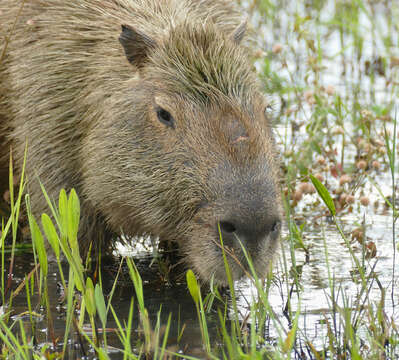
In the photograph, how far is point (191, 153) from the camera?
382 cm

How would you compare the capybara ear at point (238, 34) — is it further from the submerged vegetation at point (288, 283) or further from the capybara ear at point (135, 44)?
the submerged vegetation at point (288, 283)

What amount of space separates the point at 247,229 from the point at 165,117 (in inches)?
34.5

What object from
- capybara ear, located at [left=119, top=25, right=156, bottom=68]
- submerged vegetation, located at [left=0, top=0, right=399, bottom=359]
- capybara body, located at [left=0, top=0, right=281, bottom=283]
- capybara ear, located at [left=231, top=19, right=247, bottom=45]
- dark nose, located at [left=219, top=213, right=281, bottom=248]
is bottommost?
submerged vegetation, located at [left=0, top=0, right=399, bottom=359]

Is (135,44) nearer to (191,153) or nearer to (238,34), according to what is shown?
(238,34)

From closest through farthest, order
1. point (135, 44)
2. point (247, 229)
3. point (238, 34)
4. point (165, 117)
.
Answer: point (247, 229) < point (165, 117) < point (135, 44) < point (238, 34)

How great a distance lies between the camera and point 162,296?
437cm

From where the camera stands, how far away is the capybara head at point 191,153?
140 inches

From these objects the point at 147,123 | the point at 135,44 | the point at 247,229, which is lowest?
the point at 247,229

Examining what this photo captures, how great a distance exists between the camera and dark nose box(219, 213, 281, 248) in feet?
11.3

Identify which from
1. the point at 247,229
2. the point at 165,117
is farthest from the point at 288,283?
the point at 165,117

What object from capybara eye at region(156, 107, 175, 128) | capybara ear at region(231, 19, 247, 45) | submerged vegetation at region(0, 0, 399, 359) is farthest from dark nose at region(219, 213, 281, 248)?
capybara ear at region(231, 19, 247, 45)

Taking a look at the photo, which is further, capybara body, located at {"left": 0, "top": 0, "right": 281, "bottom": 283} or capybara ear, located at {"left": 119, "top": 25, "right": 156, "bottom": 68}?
capybara ear, located at {"left": 119, "top": 25, "right": 156, "bottom": 68}

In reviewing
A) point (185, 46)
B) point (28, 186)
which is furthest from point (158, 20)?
point (28, 186)

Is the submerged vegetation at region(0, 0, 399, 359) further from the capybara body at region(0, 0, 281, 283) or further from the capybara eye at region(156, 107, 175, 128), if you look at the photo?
the capybara eye at region(156, 107, 175, 128)
